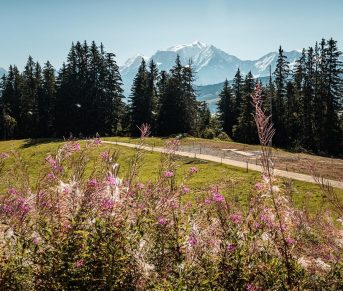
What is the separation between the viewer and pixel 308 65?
61.8m

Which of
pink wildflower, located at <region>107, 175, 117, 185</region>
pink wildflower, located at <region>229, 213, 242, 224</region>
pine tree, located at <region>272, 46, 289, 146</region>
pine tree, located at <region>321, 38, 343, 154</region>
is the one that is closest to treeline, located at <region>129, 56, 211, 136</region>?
pine tree, located at <region>272, 46, 289, 146</region>

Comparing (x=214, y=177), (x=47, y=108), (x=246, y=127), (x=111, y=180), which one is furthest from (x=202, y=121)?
(x=111, y=180)

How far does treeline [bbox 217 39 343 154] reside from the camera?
54.7m

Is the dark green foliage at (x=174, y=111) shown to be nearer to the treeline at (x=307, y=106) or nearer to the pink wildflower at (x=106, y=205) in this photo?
the treeline at (x=307, y=106)

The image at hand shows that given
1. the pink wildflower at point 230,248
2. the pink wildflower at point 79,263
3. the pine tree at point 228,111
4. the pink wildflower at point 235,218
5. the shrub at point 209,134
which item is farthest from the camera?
the pine tree at point 228,111

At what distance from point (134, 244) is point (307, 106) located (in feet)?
193

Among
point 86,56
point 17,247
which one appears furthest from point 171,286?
point 86,56

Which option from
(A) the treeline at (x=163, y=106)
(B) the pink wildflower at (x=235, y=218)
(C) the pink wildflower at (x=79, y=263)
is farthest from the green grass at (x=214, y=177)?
(A) the treeline at (x=163, y=106)

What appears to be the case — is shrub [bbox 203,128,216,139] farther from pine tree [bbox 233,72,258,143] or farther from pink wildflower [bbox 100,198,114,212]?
pink wildflower [bbox 100,198,114,212]

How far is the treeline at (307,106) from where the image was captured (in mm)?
54688

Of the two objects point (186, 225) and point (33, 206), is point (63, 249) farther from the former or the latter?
point (186, 225)

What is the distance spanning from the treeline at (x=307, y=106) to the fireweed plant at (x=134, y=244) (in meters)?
50.9

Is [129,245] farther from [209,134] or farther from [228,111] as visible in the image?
[228,111]

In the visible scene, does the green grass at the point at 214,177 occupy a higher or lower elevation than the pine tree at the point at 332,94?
lower
